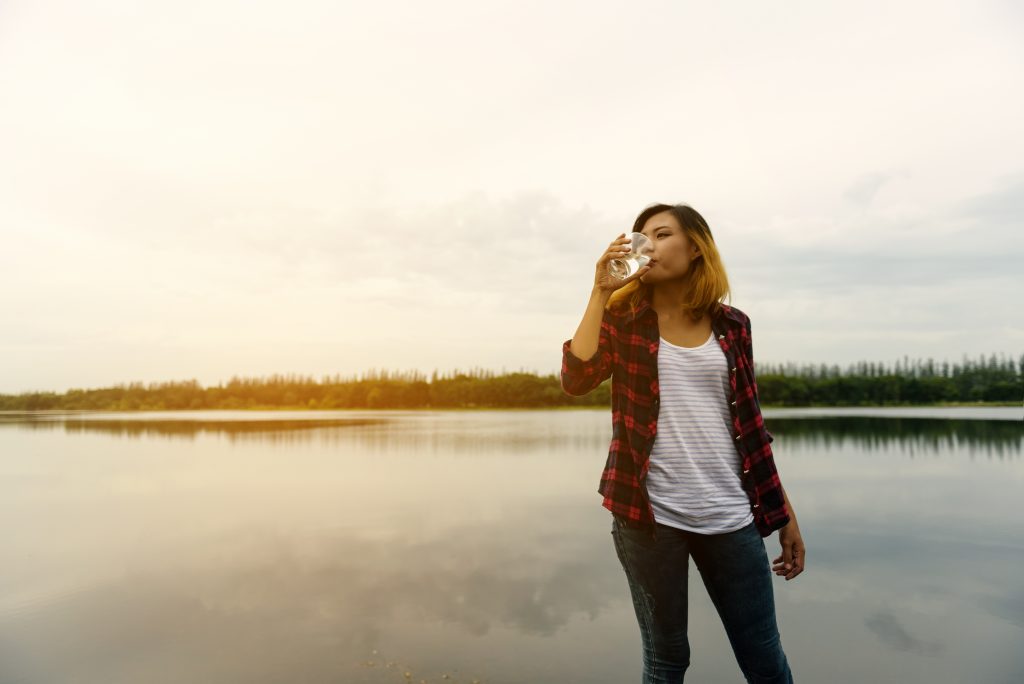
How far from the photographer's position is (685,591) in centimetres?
189

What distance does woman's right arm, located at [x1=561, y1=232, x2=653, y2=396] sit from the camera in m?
1.94

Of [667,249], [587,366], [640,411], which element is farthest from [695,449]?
[667,249]

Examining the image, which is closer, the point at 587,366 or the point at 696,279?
the point at 587,366

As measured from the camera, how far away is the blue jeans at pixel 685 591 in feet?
6.07

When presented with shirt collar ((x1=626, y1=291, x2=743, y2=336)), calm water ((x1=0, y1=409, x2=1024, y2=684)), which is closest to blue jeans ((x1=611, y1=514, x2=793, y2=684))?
shirt collar ((x1=626, y1=291, x2=743, y2=336))

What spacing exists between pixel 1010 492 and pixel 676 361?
1127 cm

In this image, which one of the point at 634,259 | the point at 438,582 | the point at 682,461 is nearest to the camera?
A: the point at 682,461

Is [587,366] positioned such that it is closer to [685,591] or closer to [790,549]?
[685,591]

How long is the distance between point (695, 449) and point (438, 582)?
3967mm

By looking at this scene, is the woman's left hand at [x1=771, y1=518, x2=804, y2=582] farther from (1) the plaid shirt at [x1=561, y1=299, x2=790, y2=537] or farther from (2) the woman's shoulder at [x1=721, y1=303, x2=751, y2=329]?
(2) the woman's shoulder at [x1=721, y1=303, x2=751, y2=329]

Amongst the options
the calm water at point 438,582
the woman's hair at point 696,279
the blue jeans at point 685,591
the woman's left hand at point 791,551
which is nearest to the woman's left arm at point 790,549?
the woman's left hand at point 791,551

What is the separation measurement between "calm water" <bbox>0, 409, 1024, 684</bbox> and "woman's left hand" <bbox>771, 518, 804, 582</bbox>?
176 centimetres

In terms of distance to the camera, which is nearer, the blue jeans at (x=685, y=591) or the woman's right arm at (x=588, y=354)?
the blue jeans at (x=685, y=591)

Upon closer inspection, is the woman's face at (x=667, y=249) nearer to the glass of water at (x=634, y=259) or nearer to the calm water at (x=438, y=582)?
the glass of water at (x=634, y=259)
